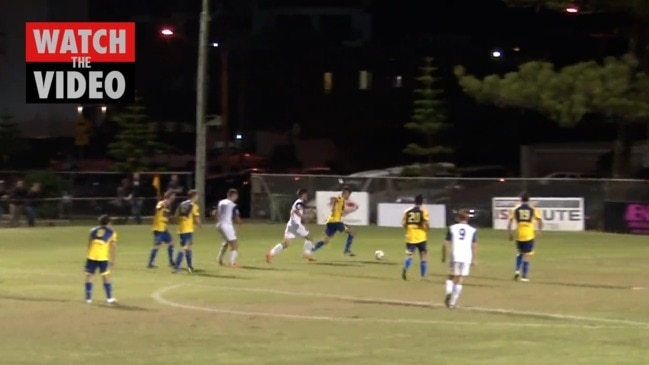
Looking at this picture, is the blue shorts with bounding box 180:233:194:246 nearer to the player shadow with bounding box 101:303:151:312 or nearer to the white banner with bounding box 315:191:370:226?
the player shadow with bounding box 101:303:151:312

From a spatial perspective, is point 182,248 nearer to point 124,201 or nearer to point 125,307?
point 125,307

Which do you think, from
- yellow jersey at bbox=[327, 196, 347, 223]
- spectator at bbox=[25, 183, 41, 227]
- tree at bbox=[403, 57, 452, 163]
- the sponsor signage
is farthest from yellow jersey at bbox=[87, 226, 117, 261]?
tree at bbox=[403, 57, 452, 163]

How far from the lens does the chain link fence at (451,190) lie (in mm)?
49156

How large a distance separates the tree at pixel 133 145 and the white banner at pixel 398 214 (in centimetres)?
1573

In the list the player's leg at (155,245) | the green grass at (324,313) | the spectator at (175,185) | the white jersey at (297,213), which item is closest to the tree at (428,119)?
the spectator at (175,185)

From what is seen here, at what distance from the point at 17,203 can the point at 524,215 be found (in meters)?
28.6

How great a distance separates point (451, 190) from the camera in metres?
52.8

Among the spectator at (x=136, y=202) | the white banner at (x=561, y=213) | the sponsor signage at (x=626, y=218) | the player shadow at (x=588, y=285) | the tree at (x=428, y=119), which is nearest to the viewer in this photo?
the player shadow at (x=588, y=285)

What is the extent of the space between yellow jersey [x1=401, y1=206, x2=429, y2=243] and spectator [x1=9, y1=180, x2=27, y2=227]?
2739cm

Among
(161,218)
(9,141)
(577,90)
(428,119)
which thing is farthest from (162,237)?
(9,141)

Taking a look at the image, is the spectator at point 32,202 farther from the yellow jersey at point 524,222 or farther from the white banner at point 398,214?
the yellow jersey at point 524,222

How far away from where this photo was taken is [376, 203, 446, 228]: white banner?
51500 mm

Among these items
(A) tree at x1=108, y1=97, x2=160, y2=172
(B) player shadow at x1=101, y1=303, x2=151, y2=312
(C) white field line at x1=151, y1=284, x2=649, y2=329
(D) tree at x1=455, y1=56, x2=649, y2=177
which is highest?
(D) tree at x1=455, y1=56, x2=649, y2=177

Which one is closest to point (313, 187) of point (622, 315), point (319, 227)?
point (319, 227)
